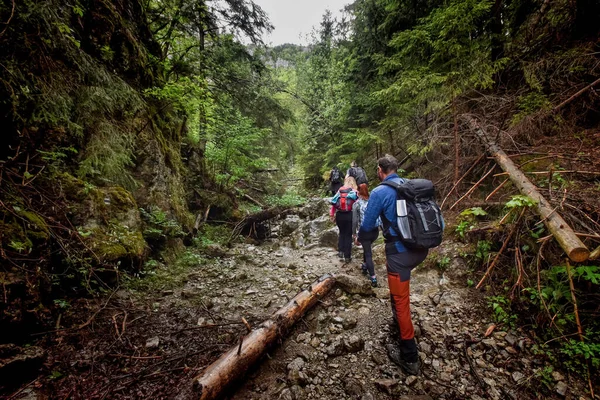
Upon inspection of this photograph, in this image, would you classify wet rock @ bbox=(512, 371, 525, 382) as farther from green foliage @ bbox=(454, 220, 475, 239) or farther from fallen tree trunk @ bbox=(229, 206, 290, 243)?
fallen tree trunk @ bbox=(229, 206, 290, 243)

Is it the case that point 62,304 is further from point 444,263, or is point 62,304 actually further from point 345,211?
point 444,263

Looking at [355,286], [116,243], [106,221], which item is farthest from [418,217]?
[106,221]

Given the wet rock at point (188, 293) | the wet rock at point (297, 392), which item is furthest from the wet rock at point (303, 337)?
the wet rock at point (188, 293)

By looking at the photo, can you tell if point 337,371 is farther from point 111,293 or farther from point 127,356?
point 111,293

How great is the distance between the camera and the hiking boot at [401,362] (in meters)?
2.90

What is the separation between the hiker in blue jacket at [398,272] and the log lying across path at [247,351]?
4.68 feet

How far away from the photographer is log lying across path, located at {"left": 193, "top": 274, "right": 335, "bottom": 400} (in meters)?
2.37

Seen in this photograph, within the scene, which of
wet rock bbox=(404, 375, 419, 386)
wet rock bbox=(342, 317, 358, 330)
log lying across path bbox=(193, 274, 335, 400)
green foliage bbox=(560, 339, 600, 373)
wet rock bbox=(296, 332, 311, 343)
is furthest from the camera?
wet rock bbox=(342, 317, 358, 330)

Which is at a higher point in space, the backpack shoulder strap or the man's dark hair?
the man's dark hair

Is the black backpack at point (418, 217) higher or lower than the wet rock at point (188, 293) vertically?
higher

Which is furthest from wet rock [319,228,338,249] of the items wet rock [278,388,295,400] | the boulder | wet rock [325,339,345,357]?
wet rock [278,388,295,400]

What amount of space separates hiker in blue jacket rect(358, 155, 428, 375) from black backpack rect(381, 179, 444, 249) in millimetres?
133

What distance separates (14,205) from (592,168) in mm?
8383

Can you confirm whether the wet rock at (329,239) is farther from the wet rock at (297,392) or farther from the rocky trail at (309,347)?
the wet rock at (297,392)
